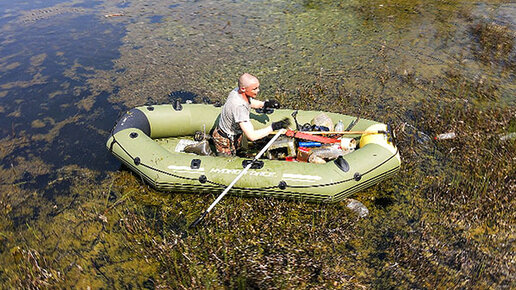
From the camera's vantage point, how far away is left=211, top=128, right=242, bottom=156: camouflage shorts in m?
6.01

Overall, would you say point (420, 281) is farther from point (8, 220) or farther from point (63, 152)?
point (63, 152)

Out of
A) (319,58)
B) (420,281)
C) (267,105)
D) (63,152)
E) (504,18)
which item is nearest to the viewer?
(420,281)

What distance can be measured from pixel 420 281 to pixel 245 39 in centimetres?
925

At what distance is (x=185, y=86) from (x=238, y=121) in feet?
14.0

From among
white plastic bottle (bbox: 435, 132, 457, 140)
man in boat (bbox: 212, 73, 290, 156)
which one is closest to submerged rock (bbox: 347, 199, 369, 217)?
man in boat (bbox: 212, 73, 290, 156)

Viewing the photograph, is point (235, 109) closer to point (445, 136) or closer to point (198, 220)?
point (198, 220)

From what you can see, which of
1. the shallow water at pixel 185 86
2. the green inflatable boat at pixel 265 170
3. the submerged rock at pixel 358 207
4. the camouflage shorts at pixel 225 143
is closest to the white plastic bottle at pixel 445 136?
the shallow water at pixel 185 86

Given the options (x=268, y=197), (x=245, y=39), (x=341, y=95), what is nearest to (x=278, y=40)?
(x=245, y=39)

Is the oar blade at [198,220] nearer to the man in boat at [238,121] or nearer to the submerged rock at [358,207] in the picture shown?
the man in boat at [238,121]

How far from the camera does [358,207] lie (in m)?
5.61

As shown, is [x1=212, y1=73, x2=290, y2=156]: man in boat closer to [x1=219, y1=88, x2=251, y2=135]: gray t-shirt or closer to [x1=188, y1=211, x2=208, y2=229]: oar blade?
[x1=219, y1=88, x2=251, y2=135]: gray t-shirt

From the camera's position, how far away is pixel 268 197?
5617 mm

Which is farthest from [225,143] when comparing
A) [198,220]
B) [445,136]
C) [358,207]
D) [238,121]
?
[445,136]

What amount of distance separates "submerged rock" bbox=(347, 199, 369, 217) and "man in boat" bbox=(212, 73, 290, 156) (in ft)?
5.59
